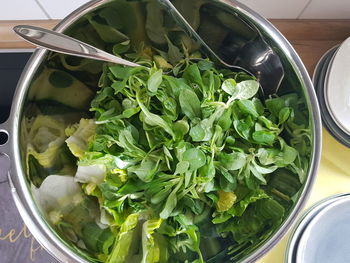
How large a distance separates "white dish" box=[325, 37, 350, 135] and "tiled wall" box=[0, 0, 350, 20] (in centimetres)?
8

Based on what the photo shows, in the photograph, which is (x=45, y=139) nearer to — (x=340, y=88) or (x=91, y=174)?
(x=91, y=174)

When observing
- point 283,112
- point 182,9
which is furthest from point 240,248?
point 182,9

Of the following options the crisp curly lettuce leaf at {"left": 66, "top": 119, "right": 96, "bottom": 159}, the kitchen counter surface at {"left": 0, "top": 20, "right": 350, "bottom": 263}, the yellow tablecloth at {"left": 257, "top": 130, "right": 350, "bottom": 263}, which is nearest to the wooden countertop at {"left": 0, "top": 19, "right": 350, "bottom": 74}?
the kitchen counter surface at {"left": 0, "top": 20, "right": 350, "bottom": 263}

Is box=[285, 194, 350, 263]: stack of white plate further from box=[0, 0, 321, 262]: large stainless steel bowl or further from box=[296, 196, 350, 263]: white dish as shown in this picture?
box=[0, 0, 321, 262]: large stainless steel bowl

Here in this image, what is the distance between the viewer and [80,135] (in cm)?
48

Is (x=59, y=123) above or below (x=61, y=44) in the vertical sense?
below

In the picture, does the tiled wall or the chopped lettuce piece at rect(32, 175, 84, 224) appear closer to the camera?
the chopped lettuce piece at rect(32, 175, 84, 224)

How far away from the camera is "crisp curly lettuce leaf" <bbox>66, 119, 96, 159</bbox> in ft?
1.51

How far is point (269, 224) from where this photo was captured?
1.45 ft

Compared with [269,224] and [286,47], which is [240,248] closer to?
[269,224]

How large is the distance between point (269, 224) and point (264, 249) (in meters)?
0.04

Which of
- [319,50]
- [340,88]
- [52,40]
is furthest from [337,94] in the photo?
[52,40]

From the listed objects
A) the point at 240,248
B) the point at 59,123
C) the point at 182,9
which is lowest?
the point at 240,248

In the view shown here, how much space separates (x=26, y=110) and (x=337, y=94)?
1.22 feet
